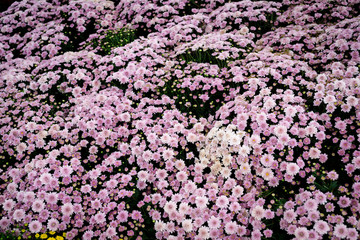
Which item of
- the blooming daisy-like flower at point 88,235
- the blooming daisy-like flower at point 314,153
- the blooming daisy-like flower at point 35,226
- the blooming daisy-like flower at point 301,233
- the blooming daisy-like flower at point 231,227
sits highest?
the blooming daisy-like flower at point 314,153

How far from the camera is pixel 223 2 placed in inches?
332

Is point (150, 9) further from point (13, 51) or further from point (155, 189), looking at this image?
point (155, 189)

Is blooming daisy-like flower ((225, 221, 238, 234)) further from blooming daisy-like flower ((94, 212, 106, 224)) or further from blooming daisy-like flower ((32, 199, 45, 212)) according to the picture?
blooming daisy-like flower ((32, 199, 45, 212))

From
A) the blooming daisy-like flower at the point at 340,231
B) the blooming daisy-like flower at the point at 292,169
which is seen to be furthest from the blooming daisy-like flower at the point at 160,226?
the blooming daisy-like flower at the point at 340,231

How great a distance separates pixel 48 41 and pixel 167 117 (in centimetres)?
524

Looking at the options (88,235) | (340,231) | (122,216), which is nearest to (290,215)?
(340,231)

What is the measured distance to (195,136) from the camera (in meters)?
4.52

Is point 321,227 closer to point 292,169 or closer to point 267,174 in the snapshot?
point 292,169

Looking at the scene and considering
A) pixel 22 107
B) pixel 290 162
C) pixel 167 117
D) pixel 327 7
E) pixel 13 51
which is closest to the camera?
pixel 290 162

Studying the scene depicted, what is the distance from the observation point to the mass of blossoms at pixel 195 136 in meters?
3.62

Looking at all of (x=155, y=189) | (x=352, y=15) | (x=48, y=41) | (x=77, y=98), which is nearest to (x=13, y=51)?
(x=48, y=41)

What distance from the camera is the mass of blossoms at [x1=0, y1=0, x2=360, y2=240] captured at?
3621 millimetres

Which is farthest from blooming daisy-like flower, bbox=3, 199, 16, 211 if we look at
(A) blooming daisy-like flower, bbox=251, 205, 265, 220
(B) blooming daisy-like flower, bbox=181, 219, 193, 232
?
(A) blooming daisy-like flower, bbox=251, 205, 265, 220

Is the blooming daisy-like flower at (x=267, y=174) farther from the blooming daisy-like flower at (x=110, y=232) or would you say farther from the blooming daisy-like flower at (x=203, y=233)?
the blooming daisy-like flower at (x=110, y=232)
